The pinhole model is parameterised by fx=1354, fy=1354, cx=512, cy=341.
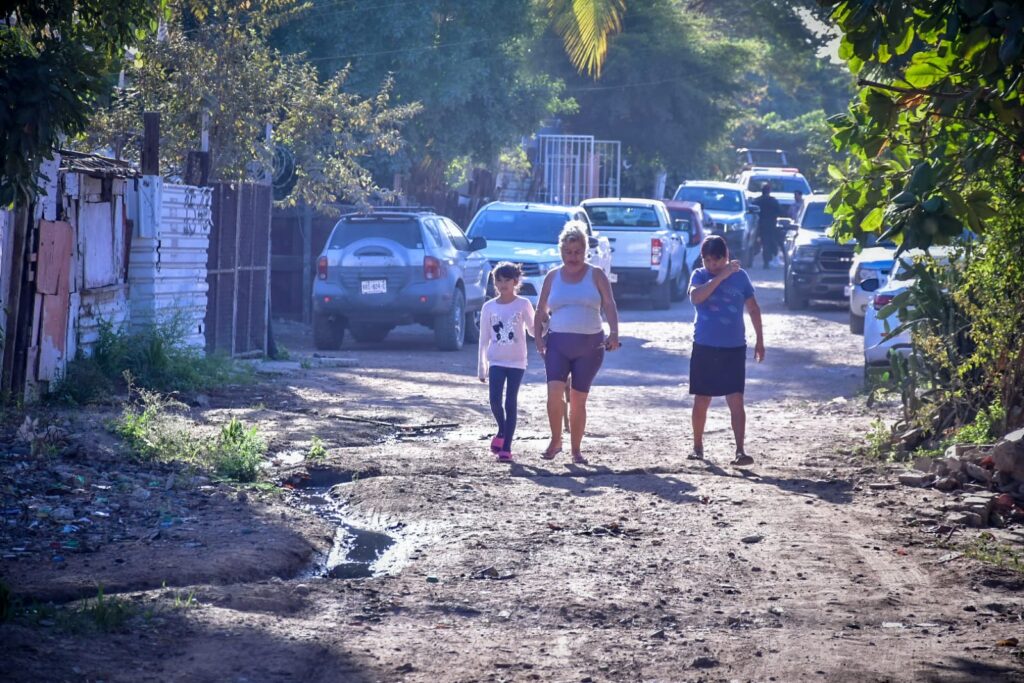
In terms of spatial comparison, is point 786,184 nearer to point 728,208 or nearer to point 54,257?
point 728,208

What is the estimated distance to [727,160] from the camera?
50.6 metres

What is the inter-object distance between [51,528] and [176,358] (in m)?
6.40

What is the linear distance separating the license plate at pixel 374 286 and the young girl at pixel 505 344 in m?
7.94

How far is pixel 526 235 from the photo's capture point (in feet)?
69.4

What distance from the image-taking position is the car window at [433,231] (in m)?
18.3

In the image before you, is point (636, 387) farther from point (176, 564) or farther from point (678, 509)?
point (176, 564)

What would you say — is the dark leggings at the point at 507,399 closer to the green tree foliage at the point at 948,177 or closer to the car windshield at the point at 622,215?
the green tree foliage at the point at 948,177

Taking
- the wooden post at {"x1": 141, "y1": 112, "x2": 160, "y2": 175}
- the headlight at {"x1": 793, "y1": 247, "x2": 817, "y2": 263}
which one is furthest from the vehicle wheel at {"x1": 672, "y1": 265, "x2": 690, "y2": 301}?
the wooden post at {"x1": 141, "y1": 112, "x2": 160, "y2": 175}

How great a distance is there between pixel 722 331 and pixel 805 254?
14.8m

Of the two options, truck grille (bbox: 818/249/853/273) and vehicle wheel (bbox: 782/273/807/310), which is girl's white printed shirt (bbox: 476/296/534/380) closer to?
truck grille (bbox: 818/249/853/273)

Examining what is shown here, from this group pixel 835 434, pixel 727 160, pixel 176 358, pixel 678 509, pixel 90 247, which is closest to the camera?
pixel 678 509

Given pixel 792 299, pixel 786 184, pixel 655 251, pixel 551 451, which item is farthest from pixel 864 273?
pixel 786 184

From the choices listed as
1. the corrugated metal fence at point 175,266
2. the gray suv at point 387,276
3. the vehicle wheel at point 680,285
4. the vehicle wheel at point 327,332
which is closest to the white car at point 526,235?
the gray suv at point 387,276

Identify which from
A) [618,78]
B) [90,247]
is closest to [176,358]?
[90,247]
